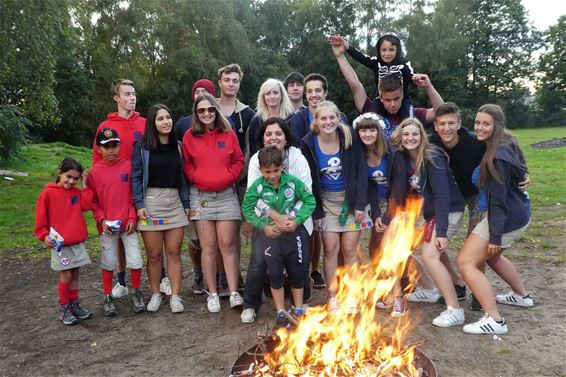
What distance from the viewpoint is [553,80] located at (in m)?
48.0

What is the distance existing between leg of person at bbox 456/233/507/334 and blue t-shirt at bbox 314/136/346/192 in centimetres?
133

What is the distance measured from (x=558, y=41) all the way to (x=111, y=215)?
5656 cm

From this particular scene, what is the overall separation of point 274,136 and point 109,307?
2.56m

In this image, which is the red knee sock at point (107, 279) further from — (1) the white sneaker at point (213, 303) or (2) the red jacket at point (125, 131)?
(2) the red jacket at point (125, 131)

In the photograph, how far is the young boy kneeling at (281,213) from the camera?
4355 millimetres

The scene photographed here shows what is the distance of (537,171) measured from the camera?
14.5m

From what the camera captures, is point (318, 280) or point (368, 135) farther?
point (318, 280)

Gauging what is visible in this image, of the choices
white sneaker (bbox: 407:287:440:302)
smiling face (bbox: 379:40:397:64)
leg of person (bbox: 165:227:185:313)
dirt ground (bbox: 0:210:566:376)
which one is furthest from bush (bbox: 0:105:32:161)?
white sneaker (bbox: 407:287:440:302)

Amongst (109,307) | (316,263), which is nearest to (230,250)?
(316,263)

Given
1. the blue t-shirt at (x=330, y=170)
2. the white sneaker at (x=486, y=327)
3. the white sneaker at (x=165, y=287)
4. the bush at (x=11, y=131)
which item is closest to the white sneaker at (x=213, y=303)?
the white sneaker at (x=165, y=287)

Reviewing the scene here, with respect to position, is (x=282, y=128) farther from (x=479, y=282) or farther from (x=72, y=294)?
(x=72, y=294)

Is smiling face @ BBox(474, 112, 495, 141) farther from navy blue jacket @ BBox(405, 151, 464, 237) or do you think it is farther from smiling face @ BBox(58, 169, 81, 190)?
smiling face @ BBox(58, 169, 81, 190)

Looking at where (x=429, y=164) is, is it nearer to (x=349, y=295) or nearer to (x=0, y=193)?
(x=349, y=295)

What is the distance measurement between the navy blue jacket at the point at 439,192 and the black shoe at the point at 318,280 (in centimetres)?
164
